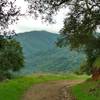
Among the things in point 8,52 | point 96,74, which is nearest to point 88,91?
point 96,74

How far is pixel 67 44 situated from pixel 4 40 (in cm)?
1973

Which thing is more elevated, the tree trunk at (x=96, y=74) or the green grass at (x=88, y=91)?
the tree trunk at (x=96, y=74)

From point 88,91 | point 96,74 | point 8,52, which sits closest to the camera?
point 88,91

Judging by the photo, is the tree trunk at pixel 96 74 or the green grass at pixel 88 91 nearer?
the green grass at pixel 88 91

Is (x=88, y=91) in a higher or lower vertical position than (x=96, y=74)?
lower

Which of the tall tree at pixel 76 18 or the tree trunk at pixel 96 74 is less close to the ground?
the tall tree at pixel 76 18

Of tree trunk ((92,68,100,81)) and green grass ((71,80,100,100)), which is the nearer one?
green grass ((71,80,100,100))

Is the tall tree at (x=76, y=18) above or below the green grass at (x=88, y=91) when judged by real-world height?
above

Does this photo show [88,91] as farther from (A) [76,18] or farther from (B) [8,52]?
(B) [8,52]

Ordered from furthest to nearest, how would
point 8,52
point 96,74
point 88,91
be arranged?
1. point 8,52
2. point 96,74
3. point 88,91

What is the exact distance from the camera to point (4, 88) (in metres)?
39.9

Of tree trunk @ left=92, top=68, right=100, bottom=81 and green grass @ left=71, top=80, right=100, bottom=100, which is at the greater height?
tree trunk @ left=92, top=68, right=100, bottom=81

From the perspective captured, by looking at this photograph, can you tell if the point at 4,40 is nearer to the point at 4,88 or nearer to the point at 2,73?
the point at 4,88

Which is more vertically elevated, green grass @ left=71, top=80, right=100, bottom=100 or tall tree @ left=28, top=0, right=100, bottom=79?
tall tree @ left=28, top=0, right=100, bottom=79
